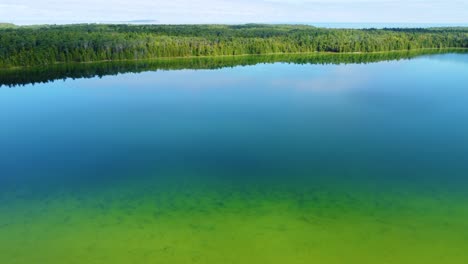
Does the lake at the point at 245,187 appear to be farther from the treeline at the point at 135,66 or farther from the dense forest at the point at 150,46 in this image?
the dense forest at the point at 150,46

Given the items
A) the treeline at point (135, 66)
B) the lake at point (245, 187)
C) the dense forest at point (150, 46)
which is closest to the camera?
the lake at point (245, 187)

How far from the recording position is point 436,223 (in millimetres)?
11375

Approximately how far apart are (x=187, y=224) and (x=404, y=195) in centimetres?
787

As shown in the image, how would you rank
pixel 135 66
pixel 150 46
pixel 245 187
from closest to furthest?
pixel 245 187 → pixel 135 66 → pixel 150 46

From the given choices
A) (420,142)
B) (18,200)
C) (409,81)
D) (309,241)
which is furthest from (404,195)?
(409,81)

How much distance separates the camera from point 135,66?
158 ft

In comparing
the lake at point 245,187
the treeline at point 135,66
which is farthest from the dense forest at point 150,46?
the lake at point 245,187

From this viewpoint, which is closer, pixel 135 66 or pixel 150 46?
pixel 135 66

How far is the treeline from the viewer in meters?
39.6

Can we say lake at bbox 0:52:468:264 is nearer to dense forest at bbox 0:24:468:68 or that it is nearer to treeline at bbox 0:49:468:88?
treeline at bbox 0:49:468:88

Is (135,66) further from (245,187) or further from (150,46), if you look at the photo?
(245,187)

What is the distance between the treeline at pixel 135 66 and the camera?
39562mm

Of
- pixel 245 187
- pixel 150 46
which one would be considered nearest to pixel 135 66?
pixel 150 46

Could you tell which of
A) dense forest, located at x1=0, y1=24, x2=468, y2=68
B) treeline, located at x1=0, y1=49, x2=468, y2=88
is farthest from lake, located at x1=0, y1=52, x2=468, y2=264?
dense forest, located at x1=0, y1=24, x2=468, y2=68
